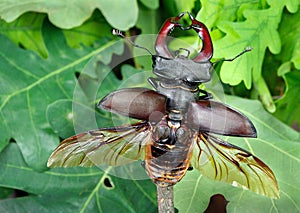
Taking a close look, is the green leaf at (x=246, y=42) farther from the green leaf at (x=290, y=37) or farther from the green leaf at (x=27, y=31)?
the green leaf at (x=27, y=31)

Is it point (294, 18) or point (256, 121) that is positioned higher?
point (294, 18)

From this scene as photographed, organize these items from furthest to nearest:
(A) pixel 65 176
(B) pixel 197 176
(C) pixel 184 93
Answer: (A) pixel 65 176 → (B) pixel 197 176 → (C) pixel 184 93

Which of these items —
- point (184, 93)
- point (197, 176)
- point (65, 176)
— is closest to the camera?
point (184, 93)

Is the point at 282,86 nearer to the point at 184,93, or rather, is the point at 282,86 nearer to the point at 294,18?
the point at 294,18

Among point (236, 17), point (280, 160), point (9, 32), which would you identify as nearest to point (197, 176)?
point (280, 160)

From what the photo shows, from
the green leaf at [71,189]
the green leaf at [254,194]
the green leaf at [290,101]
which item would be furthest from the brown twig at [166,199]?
the green leaf at [290,101]

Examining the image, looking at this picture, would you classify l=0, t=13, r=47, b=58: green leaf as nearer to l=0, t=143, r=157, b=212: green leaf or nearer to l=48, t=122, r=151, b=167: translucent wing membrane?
l=0, t=143, r=157, b=212: green leaf

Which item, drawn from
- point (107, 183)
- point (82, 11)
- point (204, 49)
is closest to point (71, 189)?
point (107, 183)

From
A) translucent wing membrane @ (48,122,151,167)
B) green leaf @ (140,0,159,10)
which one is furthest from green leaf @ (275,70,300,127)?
translucent wing membrane @ (48,122,151,167)
